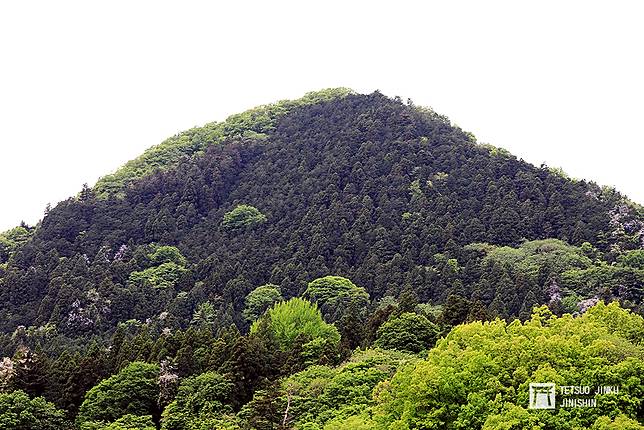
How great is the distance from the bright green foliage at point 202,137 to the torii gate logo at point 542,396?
83.7 metres

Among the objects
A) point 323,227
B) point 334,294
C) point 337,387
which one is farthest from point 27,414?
point 323,227

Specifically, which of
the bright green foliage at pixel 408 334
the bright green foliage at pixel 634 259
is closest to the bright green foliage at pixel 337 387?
the bright green foliage at pixel 408 334

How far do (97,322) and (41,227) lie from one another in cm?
2483

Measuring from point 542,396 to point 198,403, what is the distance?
19.5 metres

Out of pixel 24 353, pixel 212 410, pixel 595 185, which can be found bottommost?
pixel 212 410

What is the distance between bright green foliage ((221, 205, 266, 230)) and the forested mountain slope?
20 centimetres

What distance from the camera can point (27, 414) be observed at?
133 ft

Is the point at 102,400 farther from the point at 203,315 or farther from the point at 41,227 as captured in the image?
the point at 41,227

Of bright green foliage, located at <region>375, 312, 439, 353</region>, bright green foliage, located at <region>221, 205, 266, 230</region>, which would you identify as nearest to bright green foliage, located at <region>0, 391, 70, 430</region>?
bright green foliage, located at <region>375, 312, 439, 353</region>

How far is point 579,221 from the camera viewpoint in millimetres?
89875

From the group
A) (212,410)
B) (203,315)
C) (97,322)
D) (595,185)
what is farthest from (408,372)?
(595,185)

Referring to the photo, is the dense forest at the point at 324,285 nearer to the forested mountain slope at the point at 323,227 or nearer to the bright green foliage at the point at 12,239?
the forested mountain slope at the point at 323,227

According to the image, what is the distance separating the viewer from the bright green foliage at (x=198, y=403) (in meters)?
40.6

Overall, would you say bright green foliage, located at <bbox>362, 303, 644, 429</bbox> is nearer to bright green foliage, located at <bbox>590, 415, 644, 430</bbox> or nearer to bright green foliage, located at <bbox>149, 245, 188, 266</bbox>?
bright green foliage, located at <bbox>590, 415, 644, 430</bbox>
